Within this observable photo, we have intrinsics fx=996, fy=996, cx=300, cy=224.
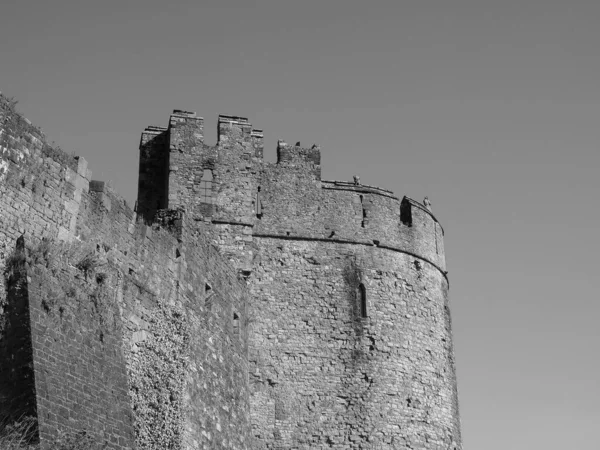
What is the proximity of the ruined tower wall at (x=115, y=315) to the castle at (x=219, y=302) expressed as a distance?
29 millimetres

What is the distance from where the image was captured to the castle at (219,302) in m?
12.1

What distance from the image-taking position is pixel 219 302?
18.3 meters

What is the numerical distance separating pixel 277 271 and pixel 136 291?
653 centimetres

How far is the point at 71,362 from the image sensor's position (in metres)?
11.9

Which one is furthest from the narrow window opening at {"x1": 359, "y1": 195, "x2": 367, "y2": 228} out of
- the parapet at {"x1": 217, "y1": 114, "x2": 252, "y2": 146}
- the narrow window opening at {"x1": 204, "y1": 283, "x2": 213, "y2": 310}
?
the narrow window opening at {"x1": 204, "y1": 283, "x2": 213, "y2": 310}

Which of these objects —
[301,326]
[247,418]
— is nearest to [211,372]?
[247,418]

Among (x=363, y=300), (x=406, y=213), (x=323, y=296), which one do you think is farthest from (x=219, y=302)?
(x=406, y=213)

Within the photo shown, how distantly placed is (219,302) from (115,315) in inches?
188

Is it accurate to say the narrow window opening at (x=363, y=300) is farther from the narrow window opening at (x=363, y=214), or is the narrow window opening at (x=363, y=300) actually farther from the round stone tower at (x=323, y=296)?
the narrow window opening at (x=363, y=214)

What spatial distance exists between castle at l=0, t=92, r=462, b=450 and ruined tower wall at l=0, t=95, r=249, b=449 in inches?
1.1

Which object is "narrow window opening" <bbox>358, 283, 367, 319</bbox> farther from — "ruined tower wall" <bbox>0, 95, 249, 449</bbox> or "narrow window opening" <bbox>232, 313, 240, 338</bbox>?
"ruined tower wall" <bbox>0, 95, 249, 449</bbox>

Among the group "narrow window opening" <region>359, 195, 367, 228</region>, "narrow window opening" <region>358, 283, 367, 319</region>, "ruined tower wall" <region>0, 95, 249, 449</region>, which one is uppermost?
"narrow window opening" <region>359, 195, 367, 228</region>

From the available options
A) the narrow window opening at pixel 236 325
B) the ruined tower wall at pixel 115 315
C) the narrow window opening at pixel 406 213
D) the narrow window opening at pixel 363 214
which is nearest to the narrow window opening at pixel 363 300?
the narrow window opening at pixel 363 214

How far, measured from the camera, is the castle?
39.7ft
